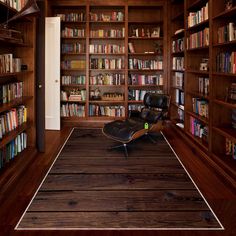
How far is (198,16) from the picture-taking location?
482 cm

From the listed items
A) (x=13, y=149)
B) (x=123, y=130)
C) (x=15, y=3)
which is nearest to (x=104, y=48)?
(x=123, y=130)

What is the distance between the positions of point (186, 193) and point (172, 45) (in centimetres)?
423

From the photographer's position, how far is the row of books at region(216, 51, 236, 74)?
3594 millimetres

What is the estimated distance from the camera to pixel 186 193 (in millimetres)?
3137

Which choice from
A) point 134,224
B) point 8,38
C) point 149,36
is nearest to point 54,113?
point 149,36

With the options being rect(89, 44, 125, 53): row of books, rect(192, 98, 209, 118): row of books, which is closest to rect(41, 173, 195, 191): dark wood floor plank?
rect(192, 98, 209, 118): row of books

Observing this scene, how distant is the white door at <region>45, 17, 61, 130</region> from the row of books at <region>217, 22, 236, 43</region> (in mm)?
3330

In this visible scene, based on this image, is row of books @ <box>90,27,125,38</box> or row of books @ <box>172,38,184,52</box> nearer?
row of books @ <box>172,38,184,52</box>

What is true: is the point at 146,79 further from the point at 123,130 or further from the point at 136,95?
the point at 123,130

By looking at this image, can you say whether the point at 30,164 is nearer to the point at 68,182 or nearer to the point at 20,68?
the point at 68,182

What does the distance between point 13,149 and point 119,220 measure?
1.96m

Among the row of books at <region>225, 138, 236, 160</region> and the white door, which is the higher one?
the white door

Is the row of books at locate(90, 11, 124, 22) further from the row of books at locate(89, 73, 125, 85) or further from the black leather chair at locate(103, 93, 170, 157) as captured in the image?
the black leather chair at locate(103, 93, 170, 157)

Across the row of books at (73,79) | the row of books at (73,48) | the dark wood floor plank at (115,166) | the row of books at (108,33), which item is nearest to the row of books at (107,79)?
the row of books at (73,79)
